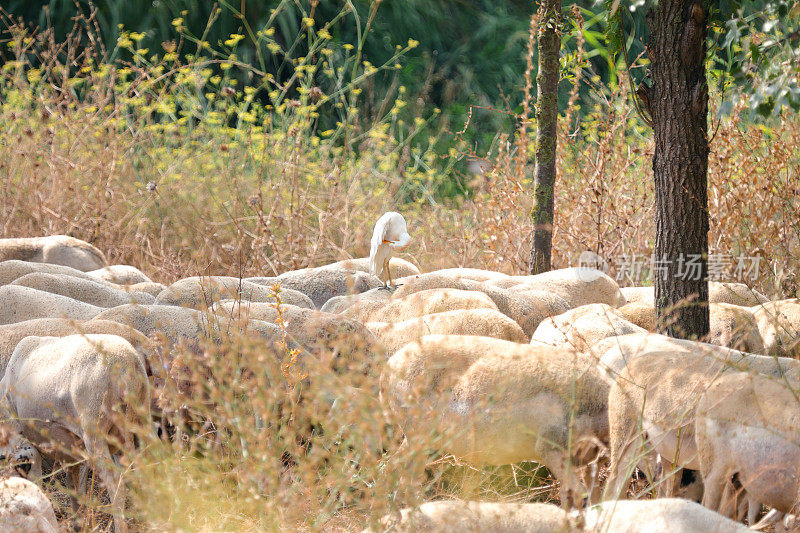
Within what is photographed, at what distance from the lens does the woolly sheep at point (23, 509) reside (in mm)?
2324

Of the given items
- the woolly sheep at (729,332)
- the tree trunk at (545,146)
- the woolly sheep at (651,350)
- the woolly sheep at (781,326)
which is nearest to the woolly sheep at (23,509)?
the woolly sheep at (651,350)

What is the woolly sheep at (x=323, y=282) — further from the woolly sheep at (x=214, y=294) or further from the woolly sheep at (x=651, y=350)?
the woolly sheep at (x=651, y=350)

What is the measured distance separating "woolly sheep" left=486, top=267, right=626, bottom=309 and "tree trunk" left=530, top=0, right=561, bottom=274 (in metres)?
0.58

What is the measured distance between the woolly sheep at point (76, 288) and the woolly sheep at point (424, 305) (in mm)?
1252

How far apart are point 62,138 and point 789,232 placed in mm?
5823

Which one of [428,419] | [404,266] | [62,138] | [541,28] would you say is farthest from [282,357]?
[62,138]

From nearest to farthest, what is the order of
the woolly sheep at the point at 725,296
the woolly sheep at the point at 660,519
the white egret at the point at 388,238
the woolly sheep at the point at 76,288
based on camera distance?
the woolly sheep at the point at 660,519, the woolly sheep at the point at 725,296, the woolly sheep at the point at 76,288, the white egret at the point at 388,238

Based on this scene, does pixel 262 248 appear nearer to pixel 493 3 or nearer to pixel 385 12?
pixel 385 12

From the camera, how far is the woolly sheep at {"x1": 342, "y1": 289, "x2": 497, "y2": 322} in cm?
410

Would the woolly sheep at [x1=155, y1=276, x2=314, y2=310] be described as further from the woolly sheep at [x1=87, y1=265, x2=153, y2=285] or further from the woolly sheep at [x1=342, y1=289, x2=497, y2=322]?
the woolly sheep at [x1=87, y1=265, x2=153, y2=285]

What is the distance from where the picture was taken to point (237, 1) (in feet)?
38.3

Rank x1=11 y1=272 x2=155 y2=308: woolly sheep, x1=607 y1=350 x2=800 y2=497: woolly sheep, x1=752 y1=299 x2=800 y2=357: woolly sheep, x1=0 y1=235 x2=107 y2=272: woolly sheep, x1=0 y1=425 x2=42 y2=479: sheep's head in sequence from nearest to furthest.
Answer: x1=607 y1=350 x2=800 y2=497: woolly sheep
x1=0 y1=425 x2=42 y2=479: sheep's head
x1=752 y1=299 x2=800 y2=357: woolly sheep
x1=11 y1=272 x2=155 y2=308: woolly sheep
x1=0 y1=235 x2=107 y2=272: woolly sheep

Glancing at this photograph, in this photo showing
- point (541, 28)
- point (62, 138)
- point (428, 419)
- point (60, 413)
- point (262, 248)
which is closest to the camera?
point (428, 419)

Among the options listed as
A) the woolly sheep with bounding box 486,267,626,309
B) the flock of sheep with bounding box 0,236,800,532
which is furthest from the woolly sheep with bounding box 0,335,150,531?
the woolly sheep with bounding box 486,267,626,309
